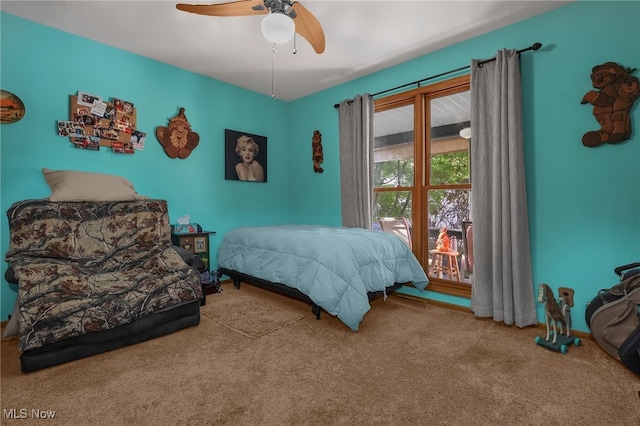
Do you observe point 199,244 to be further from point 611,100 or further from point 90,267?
point 611,100

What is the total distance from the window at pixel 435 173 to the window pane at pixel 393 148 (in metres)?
0.01

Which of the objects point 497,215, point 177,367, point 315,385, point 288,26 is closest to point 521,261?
point 497,215

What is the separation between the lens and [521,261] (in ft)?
8.63

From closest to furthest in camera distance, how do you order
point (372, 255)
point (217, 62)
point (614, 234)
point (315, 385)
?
point (315, 385)
point (614, 234)
point (372, 255)
point (217, 62)

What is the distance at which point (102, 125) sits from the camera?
3.16 m

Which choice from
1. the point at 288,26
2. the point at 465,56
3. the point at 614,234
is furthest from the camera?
the point at 465,56

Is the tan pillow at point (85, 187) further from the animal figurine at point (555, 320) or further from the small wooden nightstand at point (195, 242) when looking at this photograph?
the animal figurine at point (555, 320)

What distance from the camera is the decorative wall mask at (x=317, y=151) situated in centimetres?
451

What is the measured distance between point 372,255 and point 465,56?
2.14m

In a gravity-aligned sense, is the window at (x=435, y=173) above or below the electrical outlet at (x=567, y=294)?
above

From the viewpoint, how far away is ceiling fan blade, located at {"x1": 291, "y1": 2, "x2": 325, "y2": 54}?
7.00ft

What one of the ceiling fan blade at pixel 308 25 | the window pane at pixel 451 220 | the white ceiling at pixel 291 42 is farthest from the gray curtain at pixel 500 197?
the ceiling fan blade at pixel 308 25

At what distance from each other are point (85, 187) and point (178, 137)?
1.25 meters

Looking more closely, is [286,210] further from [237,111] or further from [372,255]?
[372,255]
